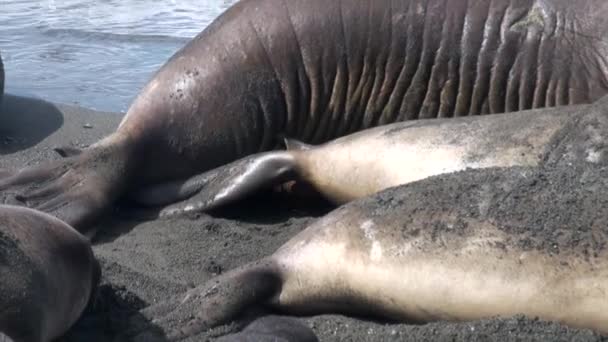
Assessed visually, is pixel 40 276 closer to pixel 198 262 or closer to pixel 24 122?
pixel 198 262

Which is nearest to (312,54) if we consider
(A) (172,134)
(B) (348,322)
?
(A) (172,134)

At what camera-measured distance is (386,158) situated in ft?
16.6

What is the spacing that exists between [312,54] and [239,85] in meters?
0.44

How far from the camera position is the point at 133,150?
5.87 m

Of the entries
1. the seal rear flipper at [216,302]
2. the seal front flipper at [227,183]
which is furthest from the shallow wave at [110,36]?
the seal rear flipper at [216,302]

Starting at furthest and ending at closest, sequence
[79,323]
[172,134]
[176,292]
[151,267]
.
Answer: [172,134], [151,267], [176,292], [79,323]

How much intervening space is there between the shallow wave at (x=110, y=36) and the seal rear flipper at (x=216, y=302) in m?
7.37

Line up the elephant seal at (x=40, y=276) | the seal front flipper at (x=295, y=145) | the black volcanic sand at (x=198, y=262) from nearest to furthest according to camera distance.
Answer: the elephant seal at (x=40, y=276) → the black volcanic sand at (x=198, y=262) → the seal front flipper at (x=295, y=145)

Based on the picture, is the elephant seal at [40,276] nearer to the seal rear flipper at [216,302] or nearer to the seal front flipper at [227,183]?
the seal rear flipper at [216,302]

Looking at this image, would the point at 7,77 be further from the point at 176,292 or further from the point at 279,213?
the point at 176,292

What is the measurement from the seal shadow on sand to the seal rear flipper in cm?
354

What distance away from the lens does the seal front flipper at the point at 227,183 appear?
5352mm

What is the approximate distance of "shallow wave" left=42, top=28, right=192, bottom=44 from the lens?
11.3m

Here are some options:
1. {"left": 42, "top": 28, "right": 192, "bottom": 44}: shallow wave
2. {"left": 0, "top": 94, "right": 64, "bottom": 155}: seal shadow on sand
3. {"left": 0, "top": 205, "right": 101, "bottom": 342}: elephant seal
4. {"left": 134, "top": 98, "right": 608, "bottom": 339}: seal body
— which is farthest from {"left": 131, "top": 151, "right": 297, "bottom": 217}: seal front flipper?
{"left": 42, "top": 28, "right": 192, "bottom": 44}: shallow wave
